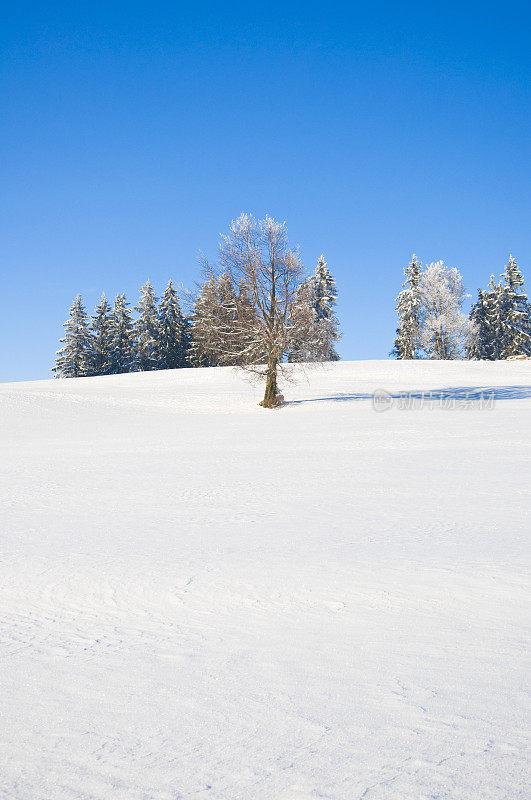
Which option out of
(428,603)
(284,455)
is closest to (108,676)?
(428,603)

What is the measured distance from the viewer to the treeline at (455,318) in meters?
55.9

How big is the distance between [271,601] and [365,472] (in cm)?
653

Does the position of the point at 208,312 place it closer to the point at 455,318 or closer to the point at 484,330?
the point at 455,318

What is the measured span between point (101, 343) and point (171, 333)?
376 inches

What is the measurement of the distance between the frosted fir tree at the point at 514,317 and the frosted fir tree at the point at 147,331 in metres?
40.9

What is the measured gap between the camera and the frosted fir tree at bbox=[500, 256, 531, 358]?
204 ft

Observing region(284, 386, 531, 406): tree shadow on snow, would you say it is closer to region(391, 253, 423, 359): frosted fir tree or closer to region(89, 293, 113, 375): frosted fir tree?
region(391, 253, 423, 359): frosted fir tree

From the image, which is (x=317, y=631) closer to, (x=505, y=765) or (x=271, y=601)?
(x=271, y=601)

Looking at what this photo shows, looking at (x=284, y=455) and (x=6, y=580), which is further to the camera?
(x=284, y=455)

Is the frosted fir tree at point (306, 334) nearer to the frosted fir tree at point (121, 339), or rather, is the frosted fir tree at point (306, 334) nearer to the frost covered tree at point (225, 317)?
the frost covered tree at point (225, 317)

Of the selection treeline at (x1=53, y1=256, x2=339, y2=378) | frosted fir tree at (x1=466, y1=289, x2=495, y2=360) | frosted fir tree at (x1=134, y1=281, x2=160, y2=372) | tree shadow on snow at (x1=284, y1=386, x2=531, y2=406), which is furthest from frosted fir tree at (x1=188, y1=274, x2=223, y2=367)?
frosted fir tree at (x1=466, y1=289, x2=495, y2=360)

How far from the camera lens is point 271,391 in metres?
29.4

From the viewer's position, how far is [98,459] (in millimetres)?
12930

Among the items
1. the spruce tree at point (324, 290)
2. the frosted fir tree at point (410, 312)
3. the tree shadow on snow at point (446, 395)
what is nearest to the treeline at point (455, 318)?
the frosted fir tree at point (410, 312)
